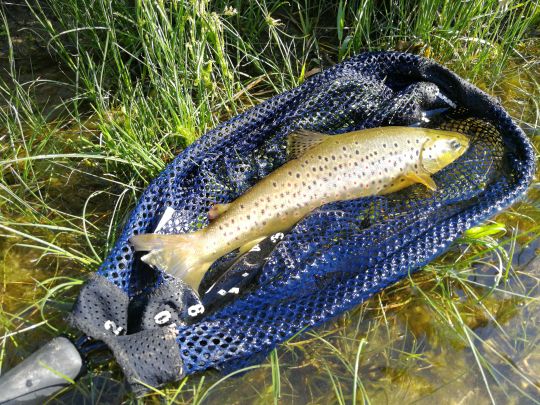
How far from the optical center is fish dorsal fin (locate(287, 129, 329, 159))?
10.1 ft

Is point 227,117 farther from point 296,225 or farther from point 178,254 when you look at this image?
point 178,254

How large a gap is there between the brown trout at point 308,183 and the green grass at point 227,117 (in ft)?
1.65

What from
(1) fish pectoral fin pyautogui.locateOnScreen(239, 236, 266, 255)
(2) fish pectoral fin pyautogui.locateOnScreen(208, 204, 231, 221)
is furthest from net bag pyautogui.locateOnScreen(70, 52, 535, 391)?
(2) fish pectoral fin pyautogui.locateOnScreen(208, 204, 231, 221)

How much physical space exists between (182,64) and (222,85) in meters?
0.74

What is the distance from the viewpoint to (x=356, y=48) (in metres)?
4.02

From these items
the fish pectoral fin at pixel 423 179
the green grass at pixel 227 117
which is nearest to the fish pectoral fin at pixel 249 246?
the green grass at pixel 227 117

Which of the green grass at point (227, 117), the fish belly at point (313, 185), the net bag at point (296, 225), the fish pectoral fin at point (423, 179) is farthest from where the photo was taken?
the fish pectoral fin at point (423, 179)

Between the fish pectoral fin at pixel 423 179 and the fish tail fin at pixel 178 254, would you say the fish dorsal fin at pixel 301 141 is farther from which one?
the fish tail fin at pixel 178 254

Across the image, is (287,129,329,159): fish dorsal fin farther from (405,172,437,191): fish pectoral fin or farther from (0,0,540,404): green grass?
(0,0,540,404): green grass

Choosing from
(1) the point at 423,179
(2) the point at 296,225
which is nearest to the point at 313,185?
(2) the point at 296,225

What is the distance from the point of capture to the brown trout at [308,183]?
2.67 metres

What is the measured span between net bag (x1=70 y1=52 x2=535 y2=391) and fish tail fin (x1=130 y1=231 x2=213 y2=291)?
0.22 feet

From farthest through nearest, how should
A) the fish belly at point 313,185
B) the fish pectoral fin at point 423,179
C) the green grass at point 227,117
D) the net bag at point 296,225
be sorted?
1. the fish pectoral fin at point 423,179
2. the fish belly at point 313,185
3. the green grass at point 227,117
4. the net bag at point 296,225

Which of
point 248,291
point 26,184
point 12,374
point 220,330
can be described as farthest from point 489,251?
point 26,184
